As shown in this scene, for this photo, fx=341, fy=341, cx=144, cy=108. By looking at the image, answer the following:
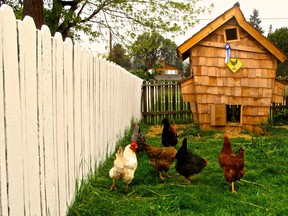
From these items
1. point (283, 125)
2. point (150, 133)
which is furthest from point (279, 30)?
point (150, 133)

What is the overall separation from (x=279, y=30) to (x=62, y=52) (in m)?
46.7

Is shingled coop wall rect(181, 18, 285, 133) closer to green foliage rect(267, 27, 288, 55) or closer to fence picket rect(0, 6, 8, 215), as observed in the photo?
fence picket rect(0, 6, 8, 215)

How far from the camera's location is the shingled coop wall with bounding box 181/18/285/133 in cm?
977

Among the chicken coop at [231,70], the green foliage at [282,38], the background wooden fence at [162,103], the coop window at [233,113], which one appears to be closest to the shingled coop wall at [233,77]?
the chicken coop at [231,70]

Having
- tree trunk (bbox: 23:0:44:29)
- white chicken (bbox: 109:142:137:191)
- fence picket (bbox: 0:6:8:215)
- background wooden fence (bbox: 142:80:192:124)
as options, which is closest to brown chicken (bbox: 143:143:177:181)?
white chicken (bbox: 109:142:137:191)

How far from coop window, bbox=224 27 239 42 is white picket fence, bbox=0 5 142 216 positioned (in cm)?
605

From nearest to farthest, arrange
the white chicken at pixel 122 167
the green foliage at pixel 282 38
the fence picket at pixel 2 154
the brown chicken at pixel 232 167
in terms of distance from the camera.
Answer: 1. the fence picket at pixel 2 154
2. the white chicken at pixel 122 167
3. the brown chicken at pixel 232 167
4. the green foliage at pixel 282 38

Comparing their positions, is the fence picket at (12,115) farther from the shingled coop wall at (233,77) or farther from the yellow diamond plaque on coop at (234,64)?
the yellow diamond plaque on coop at (234,64)

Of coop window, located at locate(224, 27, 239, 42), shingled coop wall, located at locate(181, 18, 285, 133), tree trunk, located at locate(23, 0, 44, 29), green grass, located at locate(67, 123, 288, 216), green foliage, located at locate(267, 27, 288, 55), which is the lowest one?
green grass, located at locate(67, 123, 288, 216)

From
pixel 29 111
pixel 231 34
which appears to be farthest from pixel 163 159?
pixel 231 34

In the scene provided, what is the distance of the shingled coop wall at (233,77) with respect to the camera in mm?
9773

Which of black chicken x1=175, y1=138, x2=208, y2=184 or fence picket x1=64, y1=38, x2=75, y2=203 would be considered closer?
fence picket x1=64, y1=38, x2=75, y2=203

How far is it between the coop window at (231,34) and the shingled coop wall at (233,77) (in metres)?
0.09

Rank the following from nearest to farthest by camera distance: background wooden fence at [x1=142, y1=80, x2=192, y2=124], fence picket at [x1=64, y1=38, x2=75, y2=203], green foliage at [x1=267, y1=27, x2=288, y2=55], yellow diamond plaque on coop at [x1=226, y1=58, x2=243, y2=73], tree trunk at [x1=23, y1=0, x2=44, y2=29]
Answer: fence picket at [x1=64, y1=38, x2=75, y2=203] → yellow diamond plaque on coop at [x1=226, y1=58, x2=243, y2=73] → tree trunk at [x1=23, y1=0, x2=44, y2=29] → background wooden fence at [x1=142, y1=80, x2=192, y2=124] → green foliage at [x1=267, y1=27, x2=288, y2=55]
